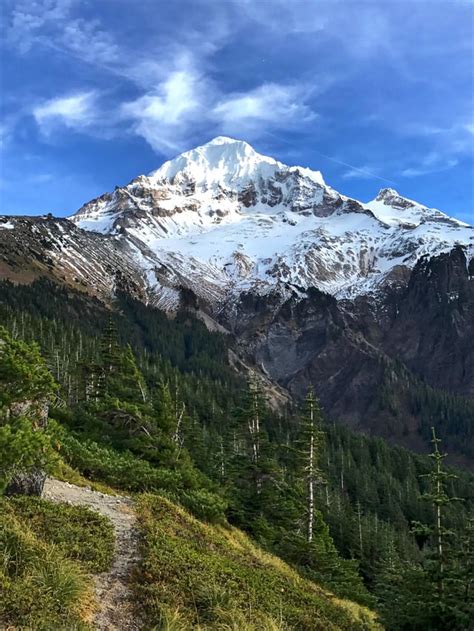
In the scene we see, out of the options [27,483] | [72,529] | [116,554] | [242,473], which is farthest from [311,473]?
[72,529]

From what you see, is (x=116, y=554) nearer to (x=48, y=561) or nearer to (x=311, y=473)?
(x=48, y=561)

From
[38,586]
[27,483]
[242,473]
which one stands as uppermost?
[27,483]

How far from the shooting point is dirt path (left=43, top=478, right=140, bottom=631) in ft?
38.0

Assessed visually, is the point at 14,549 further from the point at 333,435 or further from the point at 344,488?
the point at 333,435

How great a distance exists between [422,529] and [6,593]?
15.2m

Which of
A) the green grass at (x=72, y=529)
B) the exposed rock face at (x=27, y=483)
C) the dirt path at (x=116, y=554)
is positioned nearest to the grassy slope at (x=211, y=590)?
the dirt path at (x=116, y=554)

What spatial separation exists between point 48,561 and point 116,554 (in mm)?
2793

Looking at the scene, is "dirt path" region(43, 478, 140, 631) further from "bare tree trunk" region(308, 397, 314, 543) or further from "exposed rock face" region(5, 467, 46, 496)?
"bare tree trunk" region(308, 397, 314, 543)

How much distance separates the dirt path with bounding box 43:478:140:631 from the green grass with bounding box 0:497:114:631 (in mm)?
281

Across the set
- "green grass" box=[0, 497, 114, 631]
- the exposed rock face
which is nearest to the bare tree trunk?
"green grass" box=[0, 497, 114, 631]

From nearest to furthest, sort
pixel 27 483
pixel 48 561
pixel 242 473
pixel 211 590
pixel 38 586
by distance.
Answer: pixel 38 586, pixel 48 561, pixel 211 590, pixel 27 483, pixel 242 473

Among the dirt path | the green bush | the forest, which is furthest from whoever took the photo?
the forest

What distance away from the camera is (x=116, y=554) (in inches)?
567

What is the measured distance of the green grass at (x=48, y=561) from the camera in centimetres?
1041
